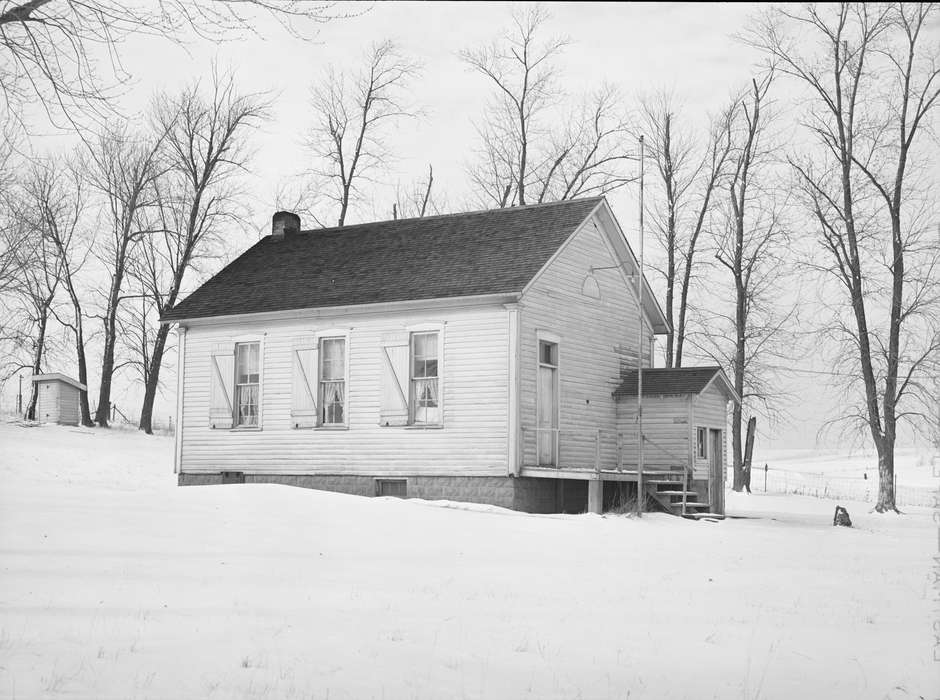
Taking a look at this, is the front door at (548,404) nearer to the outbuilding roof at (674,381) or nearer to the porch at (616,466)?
the porch at (616,466)

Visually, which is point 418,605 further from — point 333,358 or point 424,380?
point 333,358

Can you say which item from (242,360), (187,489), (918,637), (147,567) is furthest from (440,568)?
(242,360)

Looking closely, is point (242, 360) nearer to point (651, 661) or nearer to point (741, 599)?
point (741, 599)

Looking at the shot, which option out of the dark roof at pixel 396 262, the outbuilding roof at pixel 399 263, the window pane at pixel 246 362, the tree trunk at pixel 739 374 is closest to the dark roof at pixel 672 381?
the outbuilding roof at pixel 399 263

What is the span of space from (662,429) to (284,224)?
37.4 ft

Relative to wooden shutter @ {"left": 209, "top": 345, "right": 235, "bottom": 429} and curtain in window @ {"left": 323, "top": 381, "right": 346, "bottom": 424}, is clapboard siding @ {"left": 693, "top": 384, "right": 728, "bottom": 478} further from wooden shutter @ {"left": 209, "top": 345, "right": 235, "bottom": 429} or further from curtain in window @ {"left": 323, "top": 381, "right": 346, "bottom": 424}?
wooden shutter @ {"left": 209, "top": 345, "right": 235, "bottom": 429}

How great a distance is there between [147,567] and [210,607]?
191cm

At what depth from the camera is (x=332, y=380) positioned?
23.0 meters

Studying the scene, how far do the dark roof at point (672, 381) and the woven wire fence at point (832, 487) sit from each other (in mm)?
17267

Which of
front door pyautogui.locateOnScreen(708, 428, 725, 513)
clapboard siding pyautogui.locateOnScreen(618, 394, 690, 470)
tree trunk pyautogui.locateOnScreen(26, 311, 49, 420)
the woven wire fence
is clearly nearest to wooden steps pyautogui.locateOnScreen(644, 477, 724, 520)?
clapboard siding pyautogui.locateOnScreen(618, 394, 690, 470)

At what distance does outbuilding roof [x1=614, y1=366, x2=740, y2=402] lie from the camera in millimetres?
23062

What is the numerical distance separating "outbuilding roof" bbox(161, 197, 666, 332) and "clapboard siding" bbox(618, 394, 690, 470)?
3.09 meters

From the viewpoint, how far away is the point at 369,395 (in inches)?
880

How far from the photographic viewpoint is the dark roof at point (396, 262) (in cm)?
2188
